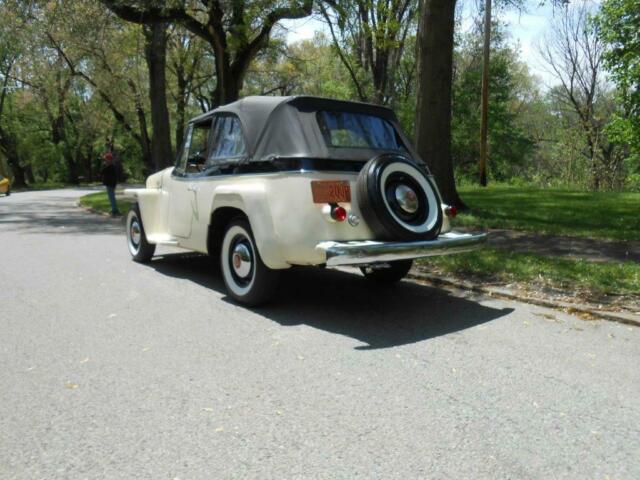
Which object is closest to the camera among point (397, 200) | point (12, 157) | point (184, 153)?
point (397, 200)

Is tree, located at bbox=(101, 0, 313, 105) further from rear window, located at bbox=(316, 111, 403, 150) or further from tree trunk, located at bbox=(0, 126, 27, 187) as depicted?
tree trunk, located at bbox=(0, 126, 27, 187)

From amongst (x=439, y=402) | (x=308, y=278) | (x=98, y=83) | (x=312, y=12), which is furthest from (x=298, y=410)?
(x=98, y=83)

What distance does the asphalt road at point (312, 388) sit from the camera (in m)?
2.84

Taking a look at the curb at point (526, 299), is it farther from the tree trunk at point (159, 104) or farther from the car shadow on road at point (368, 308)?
the tree trunk at point (159, 104)

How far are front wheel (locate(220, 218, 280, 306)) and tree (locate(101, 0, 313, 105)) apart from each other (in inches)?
413

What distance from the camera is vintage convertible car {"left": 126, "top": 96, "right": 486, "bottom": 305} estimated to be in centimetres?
500

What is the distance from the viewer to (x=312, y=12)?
1675 cm

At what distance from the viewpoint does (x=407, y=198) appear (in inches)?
215

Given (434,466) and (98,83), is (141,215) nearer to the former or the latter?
(434,466)

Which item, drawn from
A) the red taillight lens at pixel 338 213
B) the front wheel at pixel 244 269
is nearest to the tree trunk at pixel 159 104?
the front wheel at pixel 244 269

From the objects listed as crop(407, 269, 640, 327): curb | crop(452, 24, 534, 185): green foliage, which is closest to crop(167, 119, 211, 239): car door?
crop(407, 269, 640, 327): curb

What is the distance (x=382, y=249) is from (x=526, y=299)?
79.7 inches

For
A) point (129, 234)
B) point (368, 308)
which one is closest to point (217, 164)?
point (368, 308)

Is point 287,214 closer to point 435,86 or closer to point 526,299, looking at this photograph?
point 526,299
